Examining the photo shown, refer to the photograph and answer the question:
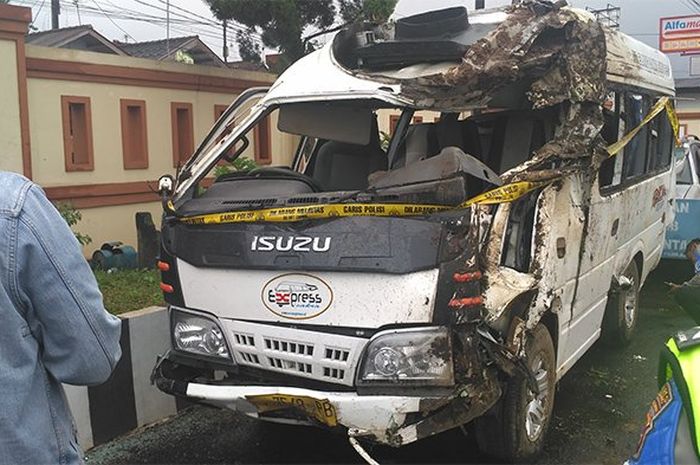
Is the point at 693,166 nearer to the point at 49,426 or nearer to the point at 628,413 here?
the point at 628,413

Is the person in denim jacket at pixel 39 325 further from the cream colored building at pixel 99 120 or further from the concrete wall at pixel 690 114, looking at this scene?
the concrete wall at pixel 690 114

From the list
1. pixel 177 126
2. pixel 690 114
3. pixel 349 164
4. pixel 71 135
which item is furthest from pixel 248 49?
pixel 690 114

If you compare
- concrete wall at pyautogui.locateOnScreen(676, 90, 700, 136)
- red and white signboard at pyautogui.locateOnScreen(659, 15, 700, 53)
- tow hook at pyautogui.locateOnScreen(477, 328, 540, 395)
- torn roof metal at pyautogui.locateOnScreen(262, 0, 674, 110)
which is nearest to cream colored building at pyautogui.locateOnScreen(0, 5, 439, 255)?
torn roof metal at pyautogui.locateOnScreen(262, 0, 674, 110)

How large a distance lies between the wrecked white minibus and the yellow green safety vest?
1257 mm

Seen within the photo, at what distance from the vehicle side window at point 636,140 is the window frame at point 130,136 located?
255 inches

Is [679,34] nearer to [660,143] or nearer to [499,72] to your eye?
[660,143]

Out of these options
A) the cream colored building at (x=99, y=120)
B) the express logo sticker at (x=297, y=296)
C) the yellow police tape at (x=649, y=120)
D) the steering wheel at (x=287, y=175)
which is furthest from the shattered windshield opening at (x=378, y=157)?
the cream colored building at (x=99, y=120)

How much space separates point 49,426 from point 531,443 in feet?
9.32

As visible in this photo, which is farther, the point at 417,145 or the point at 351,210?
the point at 417,145

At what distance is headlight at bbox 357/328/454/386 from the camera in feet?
10.6

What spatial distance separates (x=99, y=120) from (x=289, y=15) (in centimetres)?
345

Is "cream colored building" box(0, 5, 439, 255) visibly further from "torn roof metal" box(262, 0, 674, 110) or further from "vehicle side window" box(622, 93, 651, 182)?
"torn roof metal" box(262, 0, 674, 110)

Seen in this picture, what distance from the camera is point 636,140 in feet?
18.4

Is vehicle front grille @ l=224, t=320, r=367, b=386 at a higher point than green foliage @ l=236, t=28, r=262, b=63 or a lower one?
lower
